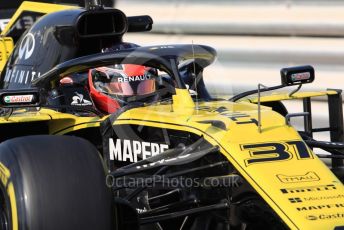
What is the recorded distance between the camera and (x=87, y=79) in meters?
5.59

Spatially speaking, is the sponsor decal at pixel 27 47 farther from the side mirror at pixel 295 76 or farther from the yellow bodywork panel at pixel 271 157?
the side mirror at pixel 295 76

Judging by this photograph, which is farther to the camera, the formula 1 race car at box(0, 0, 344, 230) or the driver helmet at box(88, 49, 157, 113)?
the driver helmet at box(88, 49, 157, 113)

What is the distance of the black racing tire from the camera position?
3750 millimetres

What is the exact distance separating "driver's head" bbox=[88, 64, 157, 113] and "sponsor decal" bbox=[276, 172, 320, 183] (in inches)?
56.6

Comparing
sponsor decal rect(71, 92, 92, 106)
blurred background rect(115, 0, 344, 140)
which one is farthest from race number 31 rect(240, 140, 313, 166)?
blurred background rect(115, 0, 344, 140)

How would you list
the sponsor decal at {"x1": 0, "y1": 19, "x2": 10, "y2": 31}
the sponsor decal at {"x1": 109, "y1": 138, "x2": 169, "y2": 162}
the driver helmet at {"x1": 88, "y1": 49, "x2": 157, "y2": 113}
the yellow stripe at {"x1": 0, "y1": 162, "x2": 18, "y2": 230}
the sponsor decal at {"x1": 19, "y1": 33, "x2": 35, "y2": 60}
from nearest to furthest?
the yellow stripe at {"x1": 0, "y1": 162, "x2": 18, "y2": 230}, the sponsor decal at {"x1": 109, "y1": 138, "x2": 169, "y2": 162}, the driver helmet at {"x1": 88, "y1": 49, "x2": 157, "y2": 113}, the sponsor decal at {"x1": 19, "y1": 33, "x2": 35, "y2": 60}, the sponsor decal at {"x1": 0, "y1": 19, "x2": 10, "y2": 31}

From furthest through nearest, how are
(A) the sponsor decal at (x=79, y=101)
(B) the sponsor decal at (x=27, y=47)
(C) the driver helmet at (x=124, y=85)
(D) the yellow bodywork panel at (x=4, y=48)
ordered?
1. (D) the yellow bodywork panel at (x=4, y=48)
2. (B) the sponsor decal at (x=27, y=47)
3. (A) the sponsor decal at (x=79, y=101)
4. (C) the driver helmet at (x=124, y=85)

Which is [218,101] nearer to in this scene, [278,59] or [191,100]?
[191,100]

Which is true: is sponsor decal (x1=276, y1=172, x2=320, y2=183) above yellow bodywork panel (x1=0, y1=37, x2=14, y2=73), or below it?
below

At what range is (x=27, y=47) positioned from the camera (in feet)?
20.3

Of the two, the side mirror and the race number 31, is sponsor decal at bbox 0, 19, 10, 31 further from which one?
the race number 31

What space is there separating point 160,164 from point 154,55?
0.83 meters

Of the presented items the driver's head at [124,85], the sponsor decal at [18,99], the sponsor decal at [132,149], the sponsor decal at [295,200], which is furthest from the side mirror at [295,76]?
the sponsor decal at [18,99]

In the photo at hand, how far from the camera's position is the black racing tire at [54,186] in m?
3.75
